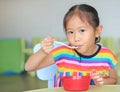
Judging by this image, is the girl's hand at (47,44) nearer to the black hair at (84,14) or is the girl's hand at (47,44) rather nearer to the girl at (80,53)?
the girl at (80,53)

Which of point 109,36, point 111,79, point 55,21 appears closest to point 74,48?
point 111,79

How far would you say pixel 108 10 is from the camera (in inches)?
147

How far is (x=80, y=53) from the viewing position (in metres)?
1.17

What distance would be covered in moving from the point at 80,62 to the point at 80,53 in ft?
0.13

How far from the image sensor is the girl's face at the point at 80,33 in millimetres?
1080

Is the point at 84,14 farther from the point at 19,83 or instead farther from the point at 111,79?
the point at 19,83

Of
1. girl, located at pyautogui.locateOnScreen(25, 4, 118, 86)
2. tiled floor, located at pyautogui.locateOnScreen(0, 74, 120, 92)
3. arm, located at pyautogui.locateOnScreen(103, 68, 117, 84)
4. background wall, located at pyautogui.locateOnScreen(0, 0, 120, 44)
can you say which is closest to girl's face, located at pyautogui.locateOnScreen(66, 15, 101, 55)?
girl, located at pyautogui.locateOnScreen(25, 4, 118, 86)

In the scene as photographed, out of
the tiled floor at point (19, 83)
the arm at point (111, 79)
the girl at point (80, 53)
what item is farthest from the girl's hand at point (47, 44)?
the tiled floor at point (19, 83)

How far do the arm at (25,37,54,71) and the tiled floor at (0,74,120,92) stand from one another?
1.76 metres

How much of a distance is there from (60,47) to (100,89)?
34cm

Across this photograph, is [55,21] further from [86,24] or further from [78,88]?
[78,88]

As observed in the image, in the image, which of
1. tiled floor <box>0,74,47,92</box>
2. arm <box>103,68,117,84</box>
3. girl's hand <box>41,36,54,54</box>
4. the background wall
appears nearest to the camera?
girl's hand <box>41,36,54,54</box>

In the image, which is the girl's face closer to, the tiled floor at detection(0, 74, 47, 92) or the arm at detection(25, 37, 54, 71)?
the arm at detection(25, 37, 54, 71)

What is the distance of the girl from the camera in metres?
1.09
